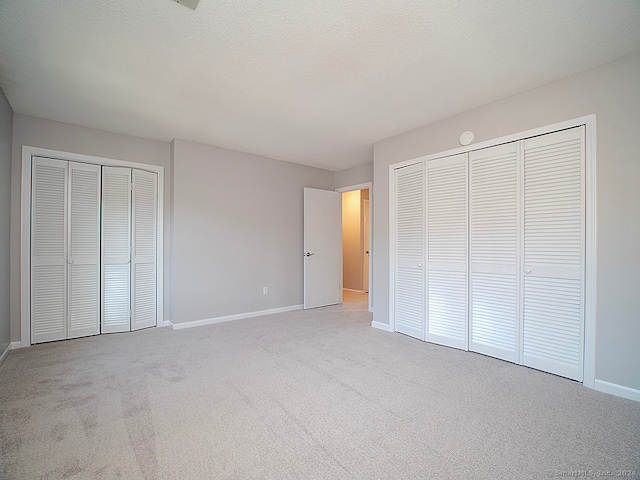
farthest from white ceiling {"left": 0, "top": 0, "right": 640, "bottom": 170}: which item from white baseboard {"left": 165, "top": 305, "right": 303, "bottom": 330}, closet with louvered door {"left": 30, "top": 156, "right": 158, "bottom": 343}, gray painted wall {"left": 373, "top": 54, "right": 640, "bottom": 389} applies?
white baseboard {"left": 165, "top": 305, "right": 303, "bottom": 330}

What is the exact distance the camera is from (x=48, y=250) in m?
3.42

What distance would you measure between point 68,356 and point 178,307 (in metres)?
1.21

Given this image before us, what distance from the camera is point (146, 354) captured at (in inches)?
119

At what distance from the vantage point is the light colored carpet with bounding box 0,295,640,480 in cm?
150

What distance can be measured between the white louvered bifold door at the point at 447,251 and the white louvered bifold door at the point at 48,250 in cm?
429

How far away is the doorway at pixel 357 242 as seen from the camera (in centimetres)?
699

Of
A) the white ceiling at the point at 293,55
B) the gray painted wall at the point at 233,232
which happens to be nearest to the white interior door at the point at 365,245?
the gray painted wall at the point at 233,232

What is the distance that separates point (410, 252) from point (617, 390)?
2.07 m

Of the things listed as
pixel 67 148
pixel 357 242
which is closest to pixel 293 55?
pixel 67 148

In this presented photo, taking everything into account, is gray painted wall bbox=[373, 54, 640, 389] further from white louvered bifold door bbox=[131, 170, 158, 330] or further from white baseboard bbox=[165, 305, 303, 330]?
white louvered bifold door bbox=[131, 170, 158, 330]

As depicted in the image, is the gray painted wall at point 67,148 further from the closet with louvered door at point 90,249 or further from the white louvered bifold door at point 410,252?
the white louvered bifold door at point 410,252

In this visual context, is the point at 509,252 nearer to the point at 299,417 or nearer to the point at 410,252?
the point at 410,252

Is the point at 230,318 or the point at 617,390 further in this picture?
the point at 230,318

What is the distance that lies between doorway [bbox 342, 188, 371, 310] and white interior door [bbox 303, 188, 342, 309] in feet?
4.38
